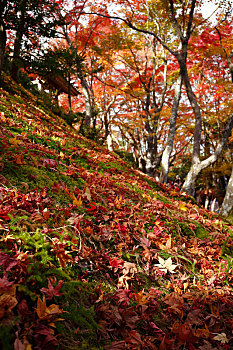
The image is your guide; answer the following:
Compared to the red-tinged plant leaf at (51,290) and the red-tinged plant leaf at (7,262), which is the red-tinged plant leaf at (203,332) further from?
the red-tinged plant leaf at (7,262)

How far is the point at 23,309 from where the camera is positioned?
3.20ft

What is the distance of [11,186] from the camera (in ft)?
6.43

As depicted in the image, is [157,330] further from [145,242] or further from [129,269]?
[145,242]

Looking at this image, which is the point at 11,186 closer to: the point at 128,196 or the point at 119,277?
the point at 119,277

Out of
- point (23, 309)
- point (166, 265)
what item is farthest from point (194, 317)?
point (23, 309)

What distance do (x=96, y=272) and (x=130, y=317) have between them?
400 millimetres

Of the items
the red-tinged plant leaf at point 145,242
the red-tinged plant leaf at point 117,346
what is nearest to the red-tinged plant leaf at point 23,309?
the red-tinged plant leaf at point 117,346

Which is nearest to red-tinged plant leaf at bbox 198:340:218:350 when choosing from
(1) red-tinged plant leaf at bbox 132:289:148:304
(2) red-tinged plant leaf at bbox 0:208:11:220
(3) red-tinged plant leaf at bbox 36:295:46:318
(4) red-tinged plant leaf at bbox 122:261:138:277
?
(1) red-tinged plant leaf at bbox 132:289:148:304

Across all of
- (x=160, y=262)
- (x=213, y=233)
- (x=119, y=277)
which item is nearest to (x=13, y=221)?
(x=119, y=277)

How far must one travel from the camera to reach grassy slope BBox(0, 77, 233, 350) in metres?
1.07

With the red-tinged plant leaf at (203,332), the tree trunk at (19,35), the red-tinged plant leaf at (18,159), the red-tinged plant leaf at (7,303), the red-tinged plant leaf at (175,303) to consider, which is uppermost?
the tree trunk at (19,35)

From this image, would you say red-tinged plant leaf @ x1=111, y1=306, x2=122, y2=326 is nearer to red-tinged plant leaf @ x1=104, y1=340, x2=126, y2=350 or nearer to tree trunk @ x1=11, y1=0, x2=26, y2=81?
red-tinged plant leaf @ x1=104, y1=340, x2=126, y2=350

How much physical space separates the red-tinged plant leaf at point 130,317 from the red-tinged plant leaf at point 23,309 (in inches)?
25.0

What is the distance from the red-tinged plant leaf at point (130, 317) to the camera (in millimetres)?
1283
